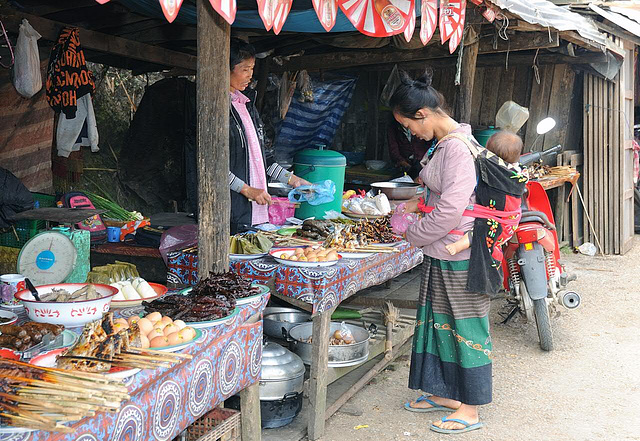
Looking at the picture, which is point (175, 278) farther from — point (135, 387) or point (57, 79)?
point (57, 79)

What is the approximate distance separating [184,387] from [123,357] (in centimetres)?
42

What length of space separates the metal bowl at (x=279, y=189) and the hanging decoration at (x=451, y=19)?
1.60 metres

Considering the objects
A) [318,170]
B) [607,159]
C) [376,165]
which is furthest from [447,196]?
[607,159]

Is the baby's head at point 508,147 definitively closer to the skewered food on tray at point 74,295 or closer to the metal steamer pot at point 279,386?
the metal steamer pot at point 279,386

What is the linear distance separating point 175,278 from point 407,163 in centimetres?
625

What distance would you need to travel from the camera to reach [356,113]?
11.1 meters

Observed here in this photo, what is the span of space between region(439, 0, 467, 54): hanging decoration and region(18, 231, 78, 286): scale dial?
2971mm

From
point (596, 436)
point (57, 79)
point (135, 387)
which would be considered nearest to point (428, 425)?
point (596, 436)

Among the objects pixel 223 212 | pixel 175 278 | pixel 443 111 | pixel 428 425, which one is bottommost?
pixel 428 425

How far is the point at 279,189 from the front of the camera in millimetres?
5176

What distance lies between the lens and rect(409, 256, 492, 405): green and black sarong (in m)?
4.10

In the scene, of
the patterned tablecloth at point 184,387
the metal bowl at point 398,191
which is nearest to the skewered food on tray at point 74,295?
the patterned tablecloth at point 184,387

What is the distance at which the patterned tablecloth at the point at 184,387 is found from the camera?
2098mm

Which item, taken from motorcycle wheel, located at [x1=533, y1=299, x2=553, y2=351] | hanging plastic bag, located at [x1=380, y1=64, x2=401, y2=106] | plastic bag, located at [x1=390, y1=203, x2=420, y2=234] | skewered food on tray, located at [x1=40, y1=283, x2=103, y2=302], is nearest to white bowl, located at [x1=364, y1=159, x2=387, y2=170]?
hanging plastic bag, located at [x1=380, y1=64, x2=401, y2=106]
